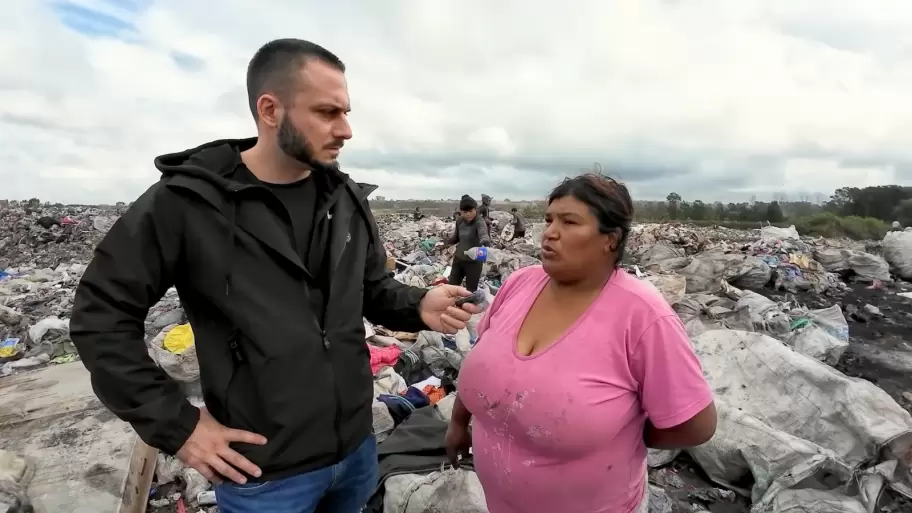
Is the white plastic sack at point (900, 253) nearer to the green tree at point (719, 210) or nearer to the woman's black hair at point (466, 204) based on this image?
the woman's black hair at point (466, 204)

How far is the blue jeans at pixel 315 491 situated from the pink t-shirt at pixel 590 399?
0.40 metres

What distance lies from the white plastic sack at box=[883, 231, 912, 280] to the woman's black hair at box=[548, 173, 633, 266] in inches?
426

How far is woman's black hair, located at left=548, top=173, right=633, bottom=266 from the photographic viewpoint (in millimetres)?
1469

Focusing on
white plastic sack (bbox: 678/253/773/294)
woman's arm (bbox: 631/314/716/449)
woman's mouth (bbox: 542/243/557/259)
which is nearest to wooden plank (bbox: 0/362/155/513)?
woman's mouth (bbox: 542/243/557/259)

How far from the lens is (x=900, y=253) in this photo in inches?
374

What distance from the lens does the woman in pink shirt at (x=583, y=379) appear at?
1.36 m

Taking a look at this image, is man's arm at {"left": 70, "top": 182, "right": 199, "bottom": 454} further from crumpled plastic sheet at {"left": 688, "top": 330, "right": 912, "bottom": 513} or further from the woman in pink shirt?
crumpled plastic sheet at {"left": 688, "top": 330, "right": 912, "bottom": 513}

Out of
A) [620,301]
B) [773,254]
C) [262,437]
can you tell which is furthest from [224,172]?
[773,254]

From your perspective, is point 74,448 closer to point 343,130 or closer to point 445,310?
point 445,310

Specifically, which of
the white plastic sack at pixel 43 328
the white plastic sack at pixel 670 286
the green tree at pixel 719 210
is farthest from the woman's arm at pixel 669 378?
the green tree at pixel 719 210

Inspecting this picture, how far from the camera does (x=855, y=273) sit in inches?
355

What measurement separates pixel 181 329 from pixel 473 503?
253 cm

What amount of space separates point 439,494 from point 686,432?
1328mm

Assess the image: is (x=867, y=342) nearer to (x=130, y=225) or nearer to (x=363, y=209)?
(x=363, y=209)
